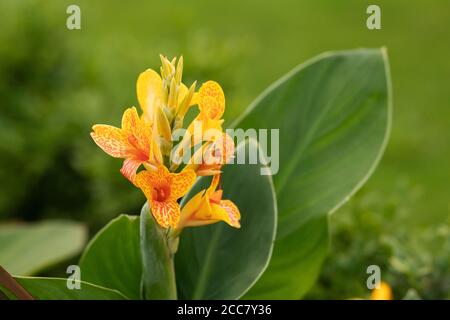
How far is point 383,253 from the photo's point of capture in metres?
1.21

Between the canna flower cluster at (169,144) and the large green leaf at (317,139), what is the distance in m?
0.28

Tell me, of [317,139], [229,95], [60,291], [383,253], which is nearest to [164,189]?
[60,291]

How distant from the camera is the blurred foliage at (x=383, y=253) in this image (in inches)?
44.9

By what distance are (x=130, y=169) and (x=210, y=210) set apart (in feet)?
0.32

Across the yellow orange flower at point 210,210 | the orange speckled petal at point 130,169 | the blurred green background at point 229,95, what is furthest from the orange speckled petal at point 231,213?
the blurred green background at point 229,95

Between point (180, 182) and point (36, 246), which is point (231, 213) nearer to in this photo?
point (180, 182)

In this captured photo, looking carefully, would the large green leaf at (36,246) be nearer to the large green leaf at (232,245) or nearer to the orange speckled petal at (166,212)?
the large green leaf at (232,245)

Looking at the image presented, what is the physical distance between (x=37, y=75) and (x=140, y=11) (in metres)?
1.66

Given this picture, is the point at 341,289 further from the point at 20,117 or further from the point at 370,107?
the point at 20,117

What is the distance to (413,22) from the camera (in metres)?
3.37

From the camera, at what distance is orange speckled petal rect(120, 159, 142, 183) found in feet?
2.50

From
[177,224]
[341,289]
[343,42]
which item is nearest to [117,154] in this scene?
[177,224]

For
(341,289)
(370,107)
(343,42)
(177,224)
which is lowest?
(341,289)
